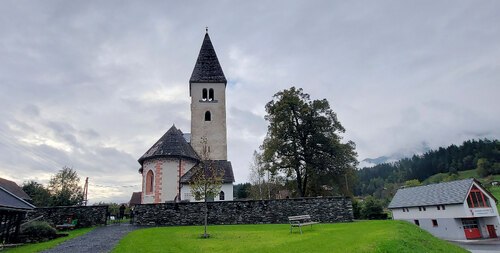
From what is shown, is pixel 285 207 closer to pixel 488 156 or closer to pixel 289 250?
pixel 289 250

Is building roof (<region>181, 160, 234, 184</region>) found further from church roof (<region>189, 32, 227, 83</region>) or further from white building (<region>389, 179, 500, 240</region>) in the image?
white building (<region>389, 179, 500, 240</region>)

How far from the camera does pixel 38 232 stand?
60.3 feet

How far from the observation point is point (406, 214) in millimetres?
51188

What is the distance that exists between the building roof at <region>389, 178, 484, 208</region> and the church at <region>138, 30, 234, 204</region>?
31300mm

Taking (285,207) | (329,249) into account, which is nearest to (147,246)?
(329,249)

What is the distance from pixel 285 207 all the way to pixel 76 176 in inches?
1725

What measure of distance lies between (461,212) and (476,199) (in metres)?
3.50

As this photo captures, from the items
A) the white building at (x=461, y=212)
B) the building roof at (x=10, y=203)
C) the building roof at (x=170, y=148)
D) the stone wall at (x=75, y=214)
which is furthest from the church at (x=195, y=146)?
the white building at (x=461, y=212)

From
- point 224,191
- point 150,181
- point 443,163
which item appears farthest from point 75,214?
point 443,163

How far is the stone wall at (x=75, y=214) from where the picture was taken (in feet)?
82.3

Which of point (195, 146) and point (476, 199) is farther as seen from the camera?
point (476, 199)

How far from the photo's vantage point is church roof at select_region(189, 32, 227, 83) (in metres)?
43.9

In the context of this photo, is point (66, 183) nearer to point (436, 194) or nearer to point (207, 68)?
point (207, 68)

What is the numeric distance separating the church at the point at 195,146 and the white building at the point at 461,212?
31.5 metres
